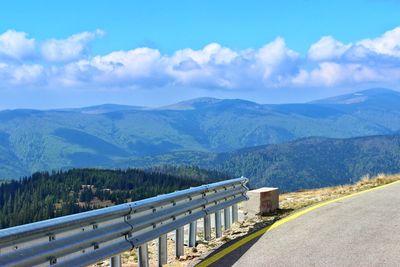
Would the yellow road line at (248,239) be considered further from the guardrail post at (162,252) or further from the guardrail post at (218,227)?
the guardrail post at (218,227)

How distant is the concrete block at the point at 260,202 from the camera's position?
12.9 meters

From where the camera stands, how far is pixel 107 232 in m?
6.74

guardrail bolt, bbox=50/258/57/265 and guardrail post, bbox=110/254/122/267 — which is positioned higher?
guardrail bolt, bbox=50/258/57/265

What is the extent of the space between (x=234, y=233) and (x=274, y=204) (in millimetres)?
2755

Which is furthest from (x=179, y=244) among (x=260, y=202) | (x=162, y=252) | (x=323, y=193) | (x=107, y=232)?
(x=323, y=193)

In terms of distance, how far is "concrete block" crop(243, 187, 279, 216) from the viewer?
1290 centimetres

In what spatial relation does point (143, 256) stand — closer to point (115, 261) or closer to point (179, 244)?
point (115, 261)

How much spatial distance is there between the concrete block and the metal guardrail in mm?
2602

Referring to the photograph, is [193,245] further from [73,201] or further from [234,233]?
[73,201]

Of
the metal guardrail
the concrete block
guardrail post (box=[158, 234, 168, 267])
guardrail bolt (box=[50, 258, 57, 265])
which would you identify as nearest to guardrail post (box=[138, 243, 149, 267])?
the metal guardrail

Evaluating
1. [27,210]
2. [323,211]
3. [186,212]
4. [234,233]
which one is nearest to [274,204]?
[323,211]

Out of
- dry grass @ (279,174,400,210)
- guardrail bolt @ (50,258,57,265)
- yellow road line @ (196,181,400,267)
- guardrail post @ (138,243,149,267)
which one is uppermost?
guardrail bolt @ (50,258,57,265)

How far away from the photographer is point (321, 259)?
7.55 metres

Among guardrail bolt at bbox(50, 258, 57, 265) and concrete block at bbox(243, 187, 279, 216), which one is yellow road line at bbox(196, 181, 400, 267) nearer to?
concrete block at bbox(243, 187, 279, 216)
